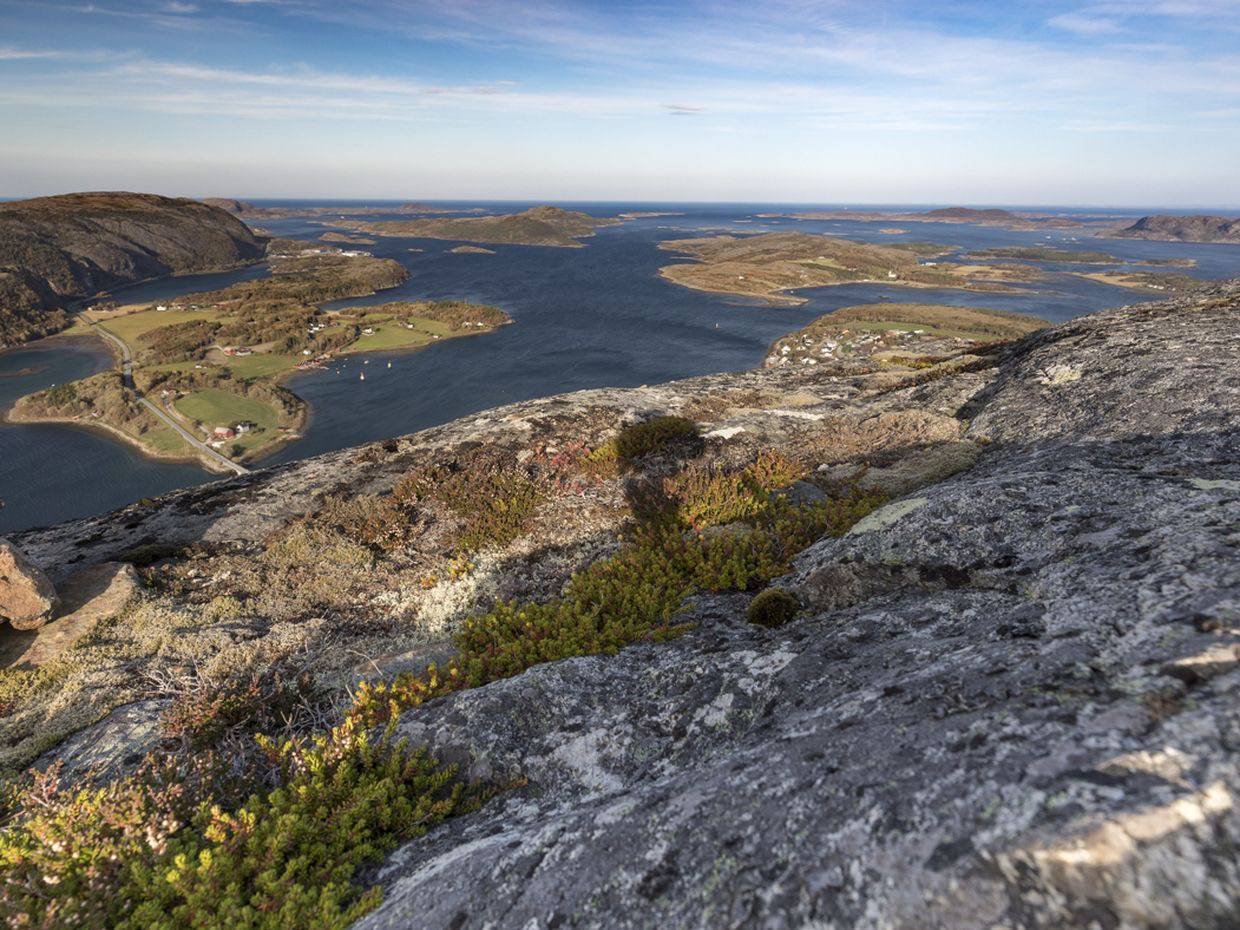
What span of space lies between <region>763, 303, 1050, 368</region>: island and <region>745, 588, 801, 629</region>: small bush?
98458mm

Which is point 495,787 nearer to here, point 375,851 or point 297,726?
point 375,851

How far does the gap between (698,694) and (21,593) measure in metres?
12.4

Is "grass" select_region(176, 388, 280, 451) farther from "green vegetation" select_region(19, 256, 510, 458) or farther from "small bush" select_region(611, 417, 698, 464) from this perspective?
"small bush" select_region(611, 417, 698, 464)

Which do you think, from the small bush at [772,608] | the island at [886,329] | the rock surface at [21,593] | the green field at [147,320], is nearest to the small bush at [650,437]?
the small bush at [772,608]

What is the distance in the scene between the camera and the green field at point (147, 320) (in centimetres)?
16638

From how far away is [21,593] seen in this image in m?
9.92

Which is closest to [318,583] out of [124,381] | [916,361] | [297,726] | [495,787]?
[297,726]

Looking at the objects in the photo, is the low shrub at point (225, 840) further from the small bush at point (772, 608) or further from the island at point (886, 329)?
the island at point (886, 329)

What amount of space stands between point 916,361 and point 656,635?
2417 cm

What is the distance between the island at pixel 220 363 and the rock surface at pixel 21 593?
93.9m

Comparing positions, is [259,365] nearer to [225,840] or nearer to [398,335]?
[398,335]

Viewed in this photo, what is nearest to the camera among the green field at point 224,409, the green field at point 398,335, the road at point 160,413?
the road at point 160,413

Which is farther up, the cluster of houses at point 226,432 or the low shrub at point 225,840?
the low shrub at point 225,840

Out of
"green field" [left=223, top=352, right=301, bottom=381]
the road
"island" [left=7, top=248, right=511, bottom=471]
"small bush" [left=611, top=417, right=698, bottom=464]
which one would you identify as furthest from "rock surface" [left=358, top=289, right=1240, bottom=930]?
"green field" [left=223, top=352, right=301, bottom=381]
